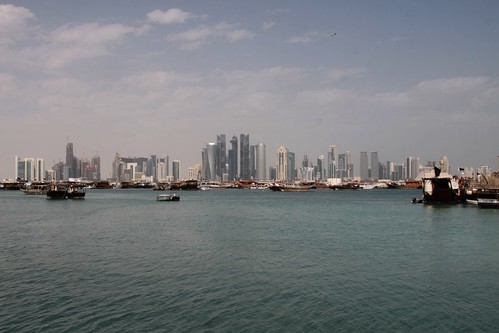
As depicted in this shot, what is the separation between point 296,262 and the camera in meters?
32.2

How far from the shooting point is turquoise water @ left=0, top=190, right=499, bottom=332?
1925 cm

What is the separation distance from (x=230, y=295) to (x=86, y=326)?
7.32 metres

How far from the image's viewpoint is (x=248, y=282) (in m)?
26.1

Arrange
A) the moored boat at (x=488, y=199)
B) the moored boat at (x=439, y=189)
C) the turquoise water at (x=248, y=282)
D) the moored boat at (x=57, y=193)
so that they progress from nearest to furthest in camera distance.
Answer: the turquoise water at (x=248, y=282)
the moored boat at (x=488, y=199)
the moored boat at (x=439, y=189)
the moored boat at (x=57, y=193)

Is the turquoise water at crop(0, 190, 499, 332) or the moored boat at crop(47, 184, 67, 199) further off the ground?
the moored boat at crop(47, 184, 67, 199)

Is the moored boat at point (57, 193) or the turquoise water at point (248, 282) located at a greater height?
the moored boat at point (57, 193)

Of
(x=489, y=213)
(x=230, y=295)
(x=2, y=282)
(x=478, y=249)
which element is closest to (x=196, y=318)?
(x=230, y=295)

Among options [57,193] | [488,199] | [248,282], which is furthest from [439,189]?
[57,193]

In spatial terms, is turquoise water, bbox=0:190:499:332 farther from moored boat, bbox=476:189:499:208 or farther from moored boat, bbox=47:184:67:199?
moored boat, bbox=47:184:67:199

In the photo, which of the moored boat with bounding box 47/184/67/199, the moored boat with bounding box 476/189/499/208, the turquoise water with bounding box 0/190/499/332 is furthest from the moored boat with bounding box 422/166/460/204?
the moored boat with bounding box 47/184/67/199

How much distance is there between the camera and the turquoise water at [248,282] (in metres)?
19.2

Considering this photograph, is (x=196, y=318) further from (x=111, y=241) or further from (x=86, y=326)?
(x=111, y=241)

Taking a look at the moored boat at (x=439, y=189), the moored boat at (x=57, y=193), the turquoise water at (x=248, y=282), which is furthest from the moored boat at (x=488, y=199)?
the moored boat at (x=57, y=193)

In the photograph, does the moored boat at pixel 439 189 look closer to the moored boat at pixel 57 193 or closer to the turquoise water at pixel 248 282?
the turquoise water at pixel 248 282
